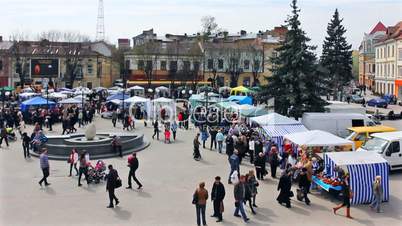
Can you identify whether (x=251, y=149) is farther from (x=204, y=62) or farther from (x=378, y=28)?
(x=378, y=28)

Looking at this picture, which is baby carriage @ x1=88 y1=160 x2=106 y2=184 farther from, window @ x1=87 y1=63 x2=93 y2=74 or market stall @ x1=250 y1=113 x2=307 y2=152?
window @ x1=87 y1=63 x2=93 y2=74

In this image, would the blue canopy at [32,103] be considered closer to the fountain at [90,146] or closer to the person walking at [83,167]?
the fountain at [90,146]

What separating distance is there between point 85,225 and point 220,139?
35.9 ft

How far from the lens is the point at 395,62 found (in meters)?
61.3

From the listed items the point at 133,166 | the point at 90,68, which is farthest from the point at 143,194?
the point at 90,68

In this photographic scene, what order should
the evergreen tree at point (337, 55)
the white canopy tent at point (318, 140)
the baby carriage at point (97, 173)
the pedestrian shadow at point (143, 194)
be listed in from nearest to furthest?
the pedestrian shadow at point (143, 194) → the baby carriage at point (97, 173) → the white canopy tent at point (318, 140) → the evergreen tree at point (337, 55)

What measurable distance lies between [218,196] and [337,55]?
47253 mm

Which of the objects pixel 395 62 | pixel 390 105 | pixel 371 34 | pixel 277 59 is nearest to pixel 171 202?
pixel 277 59

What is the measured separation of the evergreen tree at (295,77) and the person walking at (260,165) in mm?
12568

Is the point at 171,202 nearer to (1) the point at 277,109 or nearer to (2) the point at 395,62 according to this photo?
(1) the point at 277,109

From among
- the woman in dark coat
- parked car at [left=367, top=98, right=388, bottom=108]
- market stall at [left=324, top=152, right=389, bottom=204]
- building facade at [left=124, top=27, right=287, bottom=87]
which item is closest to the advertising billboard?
building facade at [left=124, top=27, right=287, bottom=87]

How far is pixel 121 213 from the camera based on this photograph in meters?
13.1

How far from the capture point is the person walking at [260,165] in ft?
54.4

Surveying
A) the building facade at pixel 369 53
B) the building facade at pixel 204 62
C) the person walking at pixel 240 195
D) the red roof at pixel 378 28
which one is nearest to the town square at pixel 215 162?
the person walking at pixel 240 195
